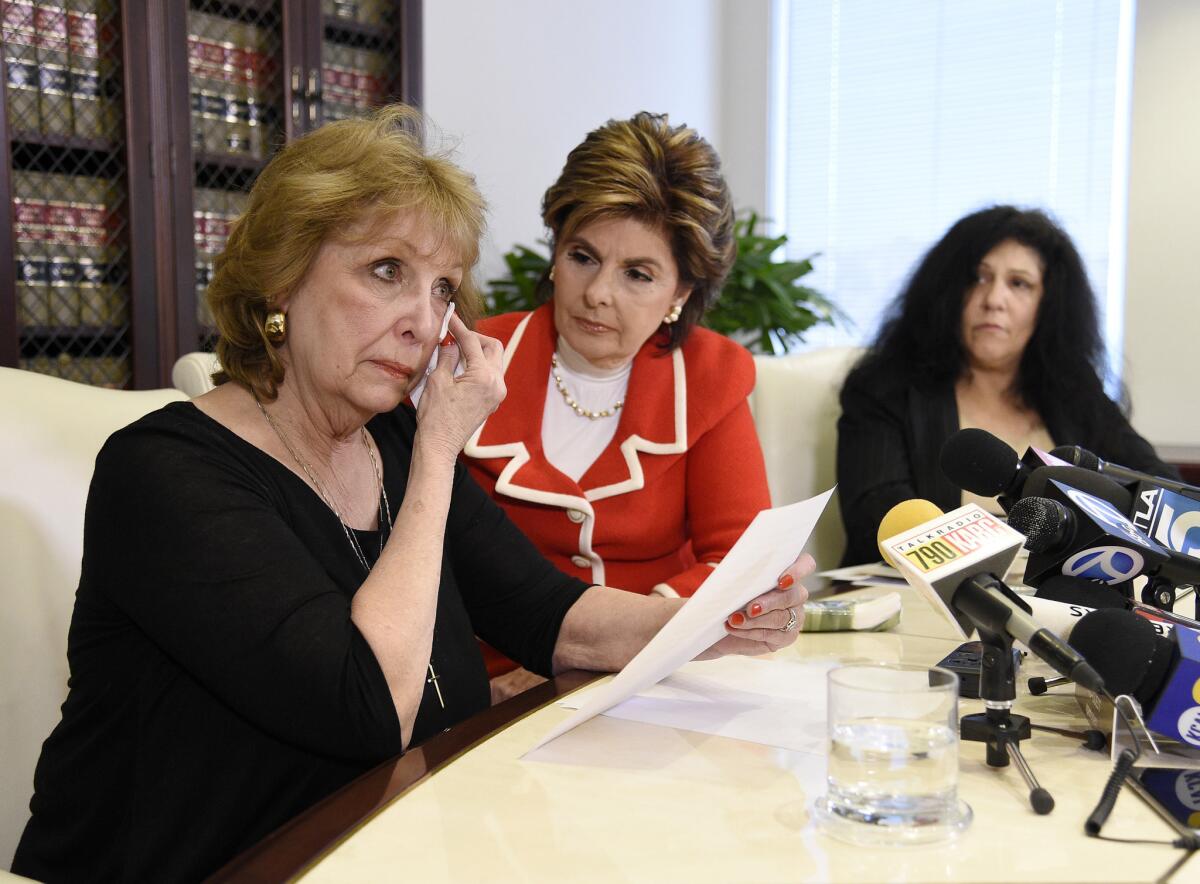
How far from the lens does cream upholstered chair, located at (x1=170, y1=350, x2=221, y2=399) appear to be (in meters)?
1.82

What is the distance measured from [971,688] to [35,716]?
1.00 metres

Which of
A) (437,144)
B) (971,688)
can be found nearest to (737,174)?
(437,144)

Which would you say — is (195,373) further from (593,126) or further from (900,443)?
(593,126)

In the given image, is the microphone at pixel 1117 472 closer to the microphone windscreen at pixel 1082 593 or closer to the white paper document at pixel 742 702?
the microphone windscreen at pixel 1082 593

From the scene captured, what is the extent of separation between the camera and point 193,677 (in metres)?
1.09

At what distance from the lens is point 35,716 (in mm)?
1215

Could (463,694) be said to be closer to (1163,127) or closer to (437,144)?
(437,144)

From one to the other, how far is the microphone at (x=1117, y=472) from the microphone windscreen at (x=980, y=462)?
0.10m

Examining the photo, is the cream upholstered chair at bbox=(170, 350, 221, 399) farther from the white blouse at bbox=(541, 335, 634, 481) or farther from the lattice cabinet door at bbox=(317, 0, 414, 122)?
the lattice cabinet door at bbox=(317, 0, 414, 122)

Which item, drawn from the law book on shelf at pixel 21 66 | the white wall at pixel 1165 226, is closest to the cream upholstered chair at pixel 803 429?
the law book on shelf at pixel 21 66

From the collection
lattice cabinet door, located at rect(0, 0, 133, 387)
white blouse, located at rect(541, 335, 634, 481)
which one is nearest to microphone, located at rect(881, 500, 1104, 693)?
white blouse, located at rect(541, 335, 634, 481)

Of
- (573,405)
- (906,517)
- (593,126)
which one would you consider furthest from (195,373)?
(593,126)

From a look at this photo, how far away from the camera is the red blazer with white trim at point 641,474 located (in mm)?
1996

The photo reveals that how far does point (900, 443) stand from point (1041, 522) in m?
1.54
